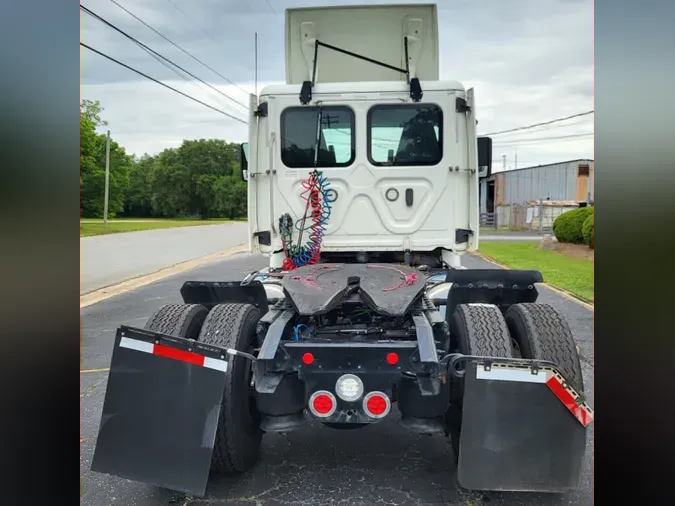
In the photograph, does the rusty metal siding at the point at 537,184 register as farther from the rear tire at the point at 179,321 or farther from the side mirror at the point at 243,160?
the rear tire at the point at 179,321

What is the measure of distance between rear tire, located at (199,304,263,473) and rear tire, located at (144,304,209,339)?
0.14 metres

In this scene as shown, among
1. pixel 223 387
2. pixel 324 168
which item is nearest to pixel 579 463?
pixel 223 387

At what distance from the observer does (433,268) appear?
536 centimetres

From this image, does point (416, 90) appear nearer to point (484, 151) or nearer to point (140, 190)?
point (484, 151)

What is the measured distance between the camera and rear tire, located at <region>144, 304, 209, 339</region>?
3.70 m

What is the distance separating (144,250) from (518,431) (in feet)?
65.3

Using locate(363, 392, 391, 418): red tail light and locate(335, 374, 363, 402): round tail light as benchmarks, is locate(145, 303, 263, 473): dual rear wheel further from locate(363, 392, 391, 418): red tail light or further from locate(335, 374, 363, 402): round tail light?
locate(363, 392, 391, 418): red tail light

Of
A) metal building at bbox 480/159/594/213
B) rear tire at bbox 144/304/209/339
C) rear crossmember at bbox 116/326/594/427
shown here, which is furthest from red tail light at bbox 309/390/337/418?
metal building at bbox 480/159/594/213

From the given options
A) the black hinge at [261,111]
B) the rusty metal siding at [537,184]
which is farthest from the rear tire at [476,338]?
the rusty metal siding at [537,184]

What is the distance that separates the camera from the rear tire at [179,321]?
3697mm
